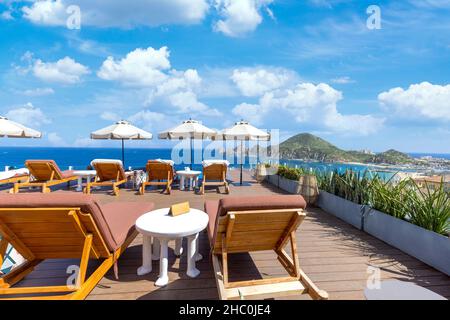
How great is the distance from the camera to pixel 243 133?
27.7 feet

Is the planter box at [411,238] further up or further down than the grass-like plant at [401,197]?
further down

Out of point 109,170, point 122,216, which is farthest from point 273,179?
point 122,216

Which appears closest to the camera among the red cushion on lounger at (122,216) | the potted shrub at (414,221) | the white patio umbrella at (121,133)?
the red cushion on lounger at (122,216)

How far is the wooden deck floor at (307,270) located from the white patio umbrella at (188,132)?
4.93 m

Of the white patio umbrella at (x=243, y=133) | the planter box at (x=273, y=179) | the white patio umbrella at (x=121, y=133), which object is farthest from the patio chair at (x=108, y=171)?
the planter box at (x=273, y=179)

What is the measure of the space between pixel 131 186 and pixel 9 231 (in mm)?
6303

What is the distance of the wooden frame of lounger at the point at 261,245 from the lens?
2023mm

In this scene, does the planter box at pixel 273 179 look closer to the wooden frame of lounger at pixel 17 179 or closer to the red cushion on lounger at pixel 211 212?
the red cushion on lounger at pixel 211 212

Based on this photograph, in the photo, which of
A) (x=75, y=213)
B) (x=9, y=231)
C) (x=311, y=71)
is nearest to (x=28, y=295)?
(x=9, y=231)

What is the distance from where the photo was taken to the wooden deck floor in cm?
233

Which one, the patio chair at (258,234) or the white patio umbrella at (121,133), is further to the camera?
the white patio umbrella at (121,133)

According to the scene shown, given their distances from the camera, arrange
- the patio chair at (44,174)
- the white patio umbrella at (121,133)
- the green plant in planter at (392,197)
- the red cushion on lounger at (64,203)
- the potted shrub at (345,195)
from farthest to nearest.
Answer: the white patio umbrella at (121,133)
the patio chair at (44,174)
the potted shrub at (345,195)
the green plant in planter at (392,197)
the red cushion on lounger at (64,203)

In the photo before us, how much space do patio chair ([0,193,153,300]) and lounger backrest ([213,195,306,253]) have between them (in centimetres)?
108

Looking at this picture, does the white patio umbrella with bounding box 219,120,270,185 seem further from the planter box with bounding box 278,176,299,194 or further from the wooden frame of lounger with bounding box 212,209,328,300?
the wooden frame of lounger with bounding box 212,209,328,300
